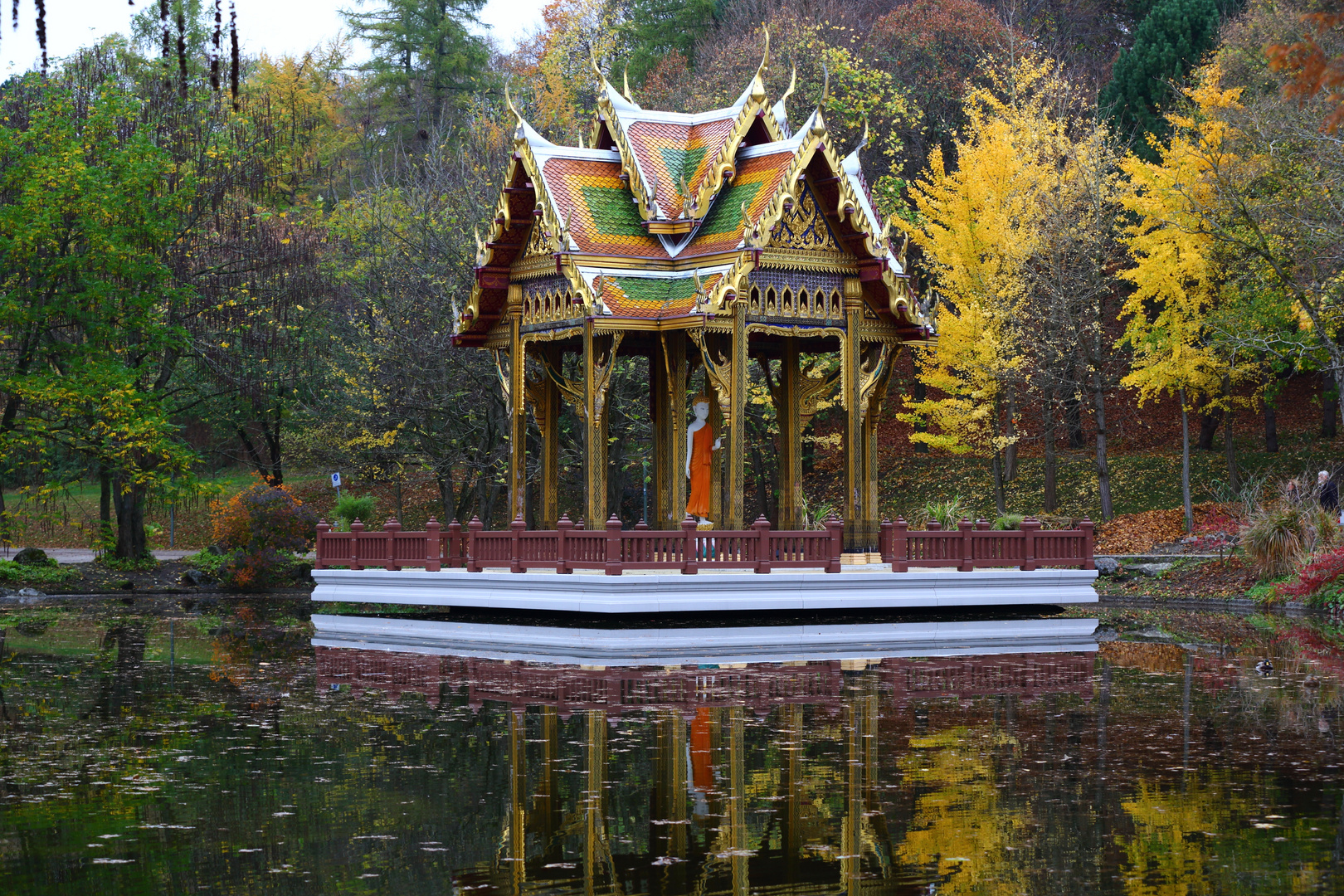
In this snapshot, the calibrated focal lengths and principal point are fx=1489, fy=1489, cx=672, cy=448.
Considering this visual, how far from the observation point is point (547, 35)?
7038 centimetres

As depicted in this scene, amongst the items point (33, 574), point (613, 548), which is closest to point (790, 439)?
point (613, 548)

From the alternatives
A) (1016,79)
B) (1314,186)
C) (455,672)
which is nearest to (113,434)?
(455,672)

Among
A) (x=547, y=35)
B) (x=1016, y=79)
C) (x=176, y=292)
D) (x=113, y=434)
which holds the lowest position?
(x=113, y=434)

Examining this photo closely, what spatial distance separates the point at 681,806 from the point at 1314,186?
29995mm

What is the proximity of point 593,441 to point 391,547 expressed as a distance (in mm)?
5159

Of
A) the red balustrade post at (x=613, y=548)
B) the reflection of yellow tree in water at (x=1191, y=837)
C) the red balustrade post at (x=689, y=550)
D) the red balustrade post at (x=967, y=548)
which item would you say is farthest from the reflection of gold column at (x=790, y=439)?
the reflection of yellow tree in water at (x=1191, y=837)

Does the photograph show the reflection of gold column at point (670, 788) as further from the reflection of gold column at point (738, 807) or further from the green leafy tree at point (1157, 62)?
the green leafy tree at point (1157, 62)

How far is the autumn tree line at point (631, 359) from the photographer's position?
36.3 metres

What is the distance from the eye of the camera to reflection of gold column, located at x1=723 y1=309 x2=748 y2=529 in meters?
24.4

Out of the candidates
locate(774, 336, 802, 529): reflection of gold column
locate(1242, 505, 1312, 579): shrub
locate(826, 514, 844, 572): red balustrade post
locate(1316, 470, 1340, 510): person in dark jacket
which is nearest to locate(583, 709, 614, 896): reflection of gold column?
→ locate(826, 514, 844, 572): red balustrade post

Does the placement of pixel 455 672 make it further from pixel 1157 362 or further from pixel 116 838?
pixel 1157 362

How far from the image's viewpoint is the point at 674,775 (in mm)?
10781

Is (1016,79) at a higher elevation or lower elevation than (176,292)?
higher

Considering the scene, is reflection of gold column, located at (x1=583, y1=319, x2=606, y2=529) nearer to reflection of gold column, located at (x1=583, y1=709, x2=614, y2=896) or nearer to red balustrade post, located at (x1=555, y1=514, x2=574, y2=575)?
red balustrade post, located at (x1=555, y1=514, x2=574, y2=575)
